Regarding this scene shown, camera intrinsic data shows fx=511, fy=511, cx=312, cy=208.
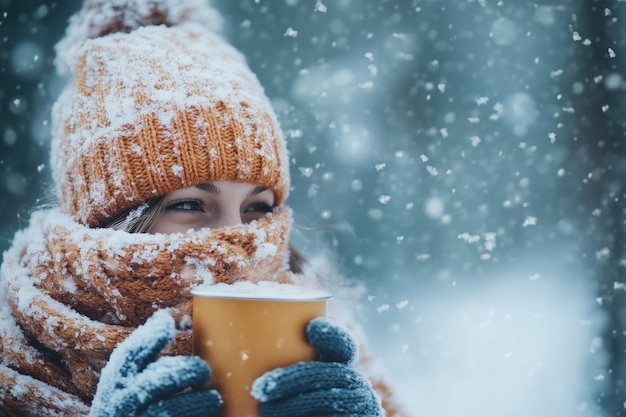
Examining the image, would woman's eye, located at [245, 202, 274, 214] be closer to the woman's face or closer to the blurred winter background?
the woman's face

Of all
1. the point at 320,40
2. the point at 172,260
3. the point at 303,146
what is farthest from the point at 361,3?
the point at 172,260

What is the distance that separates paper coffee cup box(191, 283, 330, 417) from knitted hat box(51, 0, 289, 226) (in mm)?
469

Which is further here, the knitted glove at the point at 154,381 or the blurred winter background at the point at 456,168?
the blurred winter background at the point at 456,168

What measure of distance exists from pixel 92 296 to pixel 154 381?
0.44 metres

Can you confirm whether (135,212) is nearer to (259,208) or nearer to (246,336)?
(259,208)

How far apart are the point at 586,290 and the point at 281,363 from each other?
82.4 inches

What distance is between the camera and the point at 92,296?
Answer: 39.2 inches

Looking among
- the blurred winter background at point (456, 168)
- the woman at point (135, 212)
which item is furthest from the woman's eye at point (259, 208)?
the blurred winter background at point (456, 168)

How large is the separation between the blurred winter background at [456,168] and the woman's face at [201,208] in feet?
3.48

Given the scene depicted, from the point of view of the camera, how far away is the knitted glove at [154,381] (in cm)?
62

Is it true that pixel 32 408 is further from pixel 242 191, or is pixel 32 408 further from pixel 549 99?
pixel 549 99

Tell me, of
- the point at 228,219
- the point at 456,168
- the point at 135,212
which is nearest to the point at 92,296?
the point at 135,212

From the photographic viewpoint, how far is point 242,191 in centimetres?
111

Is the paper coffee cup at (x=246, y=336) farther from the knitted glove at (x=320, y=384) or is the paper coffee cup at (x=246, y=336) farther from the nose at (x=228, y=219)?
the nose at (x=228, y=219)
